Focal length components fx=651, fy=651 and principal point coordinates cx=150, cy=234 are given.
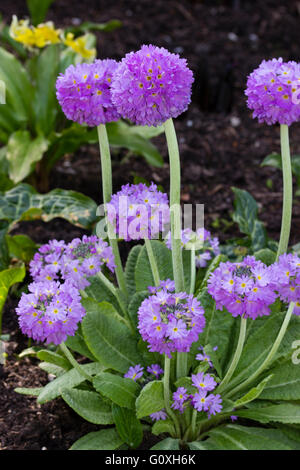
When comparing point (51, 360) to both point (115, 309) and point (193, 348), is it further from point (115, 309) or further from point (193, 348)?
point (193, 348)

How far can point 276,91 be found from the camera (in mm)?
1861

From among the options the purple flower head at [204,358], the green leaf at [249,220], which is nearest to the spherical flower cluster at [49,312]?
the purple flower head at [204,358]

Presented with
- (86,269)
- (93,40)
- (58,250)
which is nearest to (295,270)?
(86,269)

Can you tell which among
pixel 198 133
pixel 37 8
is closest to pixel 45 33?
pixel 37 8

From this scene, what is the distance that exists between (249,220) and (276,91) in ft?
3.71

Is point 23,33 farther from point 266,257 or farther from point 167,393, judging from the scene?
point 167,393

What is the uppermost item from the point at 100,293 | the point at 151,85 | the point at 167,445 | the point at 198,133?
the point at 198,133

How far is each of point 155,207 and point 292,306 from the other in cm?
51

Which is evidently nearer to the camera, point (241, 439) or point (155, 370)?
point (241, 439)

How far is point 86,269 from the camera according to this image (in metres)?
2.05

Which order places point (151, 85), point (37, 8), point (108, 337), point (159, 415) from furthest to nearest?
point (37, 8), point (108, 337), point (159, 415), point (151, 85)

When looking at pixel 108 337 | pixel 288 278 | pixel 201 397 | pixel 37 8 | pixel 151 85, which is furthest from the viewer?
pixel 37 8

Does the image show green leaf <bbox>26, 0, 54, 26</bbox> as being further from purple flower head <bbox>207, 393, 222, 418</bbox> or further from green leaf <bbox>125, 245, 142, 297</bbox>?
purple flower head <bbox>207, 393, 222, 418</bbox>

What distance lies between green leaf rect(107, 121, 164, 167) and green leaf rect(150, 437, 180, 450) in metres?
1.86
